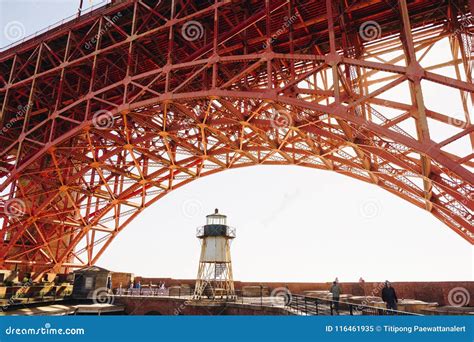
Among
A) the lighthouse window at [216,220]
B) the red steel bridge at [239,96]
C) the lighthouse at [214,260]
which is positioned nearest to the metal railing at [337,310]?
the red steel bridge at [239,96]

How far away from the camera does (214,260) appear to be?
2478cm

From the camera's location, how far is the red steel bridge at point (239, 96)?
13.4m

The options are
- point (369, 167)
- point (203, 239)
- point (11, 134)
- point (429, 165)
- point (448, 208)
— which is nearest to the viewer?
point (429, 165)

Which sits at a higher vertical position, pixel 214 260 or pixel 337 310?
pixel 214 260

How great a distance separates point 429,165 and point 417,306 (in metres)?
5.83

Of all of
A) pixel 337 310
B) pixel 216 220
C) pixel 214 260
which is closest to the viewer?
pixel 337 310

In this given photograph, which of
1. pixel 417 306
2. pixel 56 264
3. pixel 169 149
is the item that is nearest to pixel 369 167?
pixel 417 306

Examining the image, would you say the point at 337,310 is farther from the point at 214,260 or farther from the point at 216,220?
the point at 216,220

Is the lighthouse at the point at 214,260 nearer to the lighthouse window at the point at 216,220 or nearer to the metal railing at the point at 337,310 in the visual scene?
the lighthouse window at the point at 216,220

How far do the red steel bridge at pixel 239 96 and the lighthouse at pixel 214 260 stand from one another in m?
4.33

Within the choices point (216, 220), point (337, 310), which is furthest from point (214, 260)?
point (337, 310)

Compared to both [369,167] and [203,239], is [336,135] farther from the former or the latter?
[203,239]

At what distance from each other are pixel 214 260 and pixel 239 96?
13851 millimetres

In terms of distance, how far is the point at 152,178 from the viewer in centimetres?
2703
